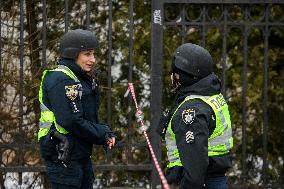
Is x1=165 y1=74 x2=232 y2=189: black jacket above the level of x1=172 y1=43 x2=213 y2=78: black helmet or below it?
below

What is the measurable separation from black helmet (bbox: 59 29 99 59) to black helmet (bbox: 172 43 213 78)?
97 centimetres

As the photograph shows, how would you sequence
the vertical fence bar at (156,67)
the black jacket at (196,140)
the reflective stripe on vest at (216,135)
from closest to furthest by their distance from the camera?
1. the black jacket at (196,140)
2. the reflective stripe on vest at (216,135)
3. the vertical fence bar at (156,67)

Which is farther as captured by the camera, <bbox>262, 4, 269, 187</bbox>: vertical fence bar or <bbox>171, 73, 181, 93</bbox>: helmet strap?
<bbox>262, 4, 269, 187</bbox>: vertical fence bar

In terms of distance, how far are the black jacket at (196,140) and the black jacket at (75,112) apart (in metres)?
0.91

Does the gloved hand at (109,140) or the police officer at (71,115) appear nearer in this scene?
the police officer at (71,115)

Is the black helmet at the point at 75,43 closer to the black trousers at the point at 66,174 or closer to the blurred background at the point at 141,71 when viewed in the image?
the black trousers at the point at 66,174

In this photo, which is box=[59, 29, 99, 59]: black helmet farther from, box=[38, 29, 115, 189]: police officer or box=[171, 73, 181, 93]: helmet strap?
box=[171, 73, 181, 93]: helmet strap

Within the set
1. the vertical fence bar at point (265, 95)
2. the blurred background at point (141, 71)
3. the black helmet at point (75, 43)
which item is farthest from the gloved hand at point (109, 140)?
the vertical fence bar at point (265, 95)

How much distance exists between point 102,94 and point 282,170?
2.02m

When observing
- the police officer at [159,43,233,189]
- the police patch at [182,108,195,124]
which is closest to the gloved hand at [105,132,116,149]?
the police officer at [159,43,233,189]

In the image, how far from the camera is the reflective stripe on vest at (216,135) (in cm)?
355

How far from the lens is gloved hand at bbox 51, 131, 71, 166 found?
167 inches

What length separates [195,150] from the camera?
337cm

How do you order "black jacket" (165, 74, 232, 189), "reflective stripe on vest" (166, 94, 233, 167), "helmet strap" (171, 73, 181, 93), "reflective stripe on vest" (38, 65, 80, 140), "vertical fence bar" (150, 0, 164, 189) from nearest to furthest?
"black jacket" (165, 74, 232, 189)
"reflective stripe on vest" (166, 94, 233, 167)
"helmet strap" (171, 73, 181, 93)
"reflective stripe on vest" (38, 65, 80, 140)
"vertical fence bar" (150, 0, 164, 189)
